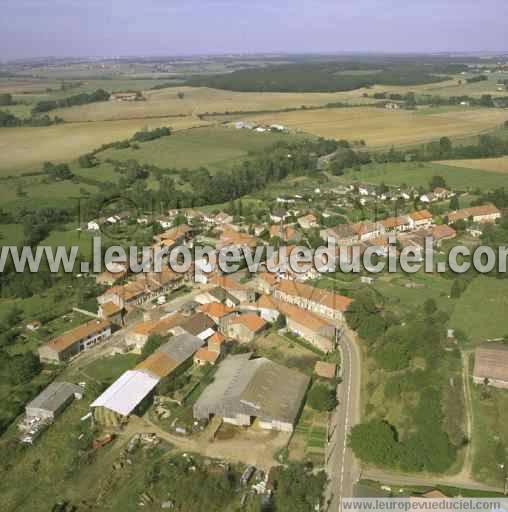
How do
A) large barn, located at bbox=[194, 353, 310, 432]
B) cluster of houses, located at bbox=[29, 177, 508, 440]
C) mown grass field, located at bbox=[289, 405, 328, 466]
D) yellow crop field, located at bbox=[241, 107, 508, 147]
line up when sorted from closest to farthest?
mown grass field, located at bbox=[289, 405, 328, 466]
large barn, located at bbox=[194, 353, 310, 432]
cluster of houses, located at bbox=[29, 177, 508, 440]
yellow crop field, located at bbox=[241, 107, 508, 147]

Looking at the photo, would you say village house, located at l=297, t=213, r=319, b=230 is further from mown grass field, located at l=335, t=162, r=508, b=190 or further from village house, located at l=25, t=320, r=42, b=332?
village house, located at l=25, t=320, r=42, b=332

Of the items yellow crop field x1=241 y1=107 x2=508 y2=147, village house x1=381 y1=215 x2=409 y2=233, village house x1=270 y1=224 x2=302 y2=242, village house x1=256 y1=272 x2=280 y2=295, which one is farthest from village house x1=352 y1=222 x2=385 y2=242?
yellow crop field x1=241 y1=107 x2=508 y2=147

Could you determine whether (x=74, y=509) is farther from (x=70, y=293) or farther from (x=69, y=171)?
(x=69, y=171)

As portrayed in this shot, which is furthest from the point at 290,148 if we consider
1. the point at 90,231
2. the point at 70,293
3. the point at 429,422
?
the point at 429,422

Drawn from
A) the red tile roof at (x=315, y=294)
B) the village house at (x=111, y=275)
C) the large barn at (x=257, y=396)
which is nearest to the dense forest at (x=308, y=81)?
the village house at (x=111, y=275)

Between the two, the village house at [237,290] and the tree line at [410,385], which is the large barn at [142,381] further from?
the tree line at [410,385]

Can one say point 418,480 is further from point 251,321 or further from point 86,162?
point 86,162
